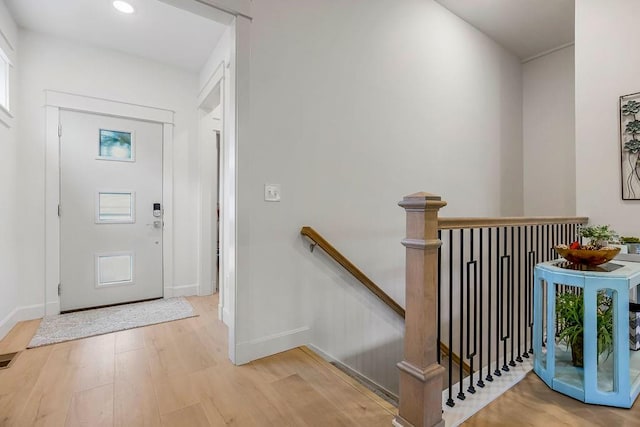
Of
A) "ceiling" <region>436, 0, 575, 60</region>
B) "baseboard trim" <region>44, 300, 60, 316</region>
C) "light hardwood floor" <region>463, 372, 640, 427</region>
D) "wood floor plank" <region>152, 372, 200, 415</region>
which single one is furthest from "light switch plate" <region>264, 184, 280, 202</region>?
"ceiling" <region>436, 0, 575, 60</region>

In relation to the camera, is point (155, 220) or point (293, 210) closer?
point (293, 210)

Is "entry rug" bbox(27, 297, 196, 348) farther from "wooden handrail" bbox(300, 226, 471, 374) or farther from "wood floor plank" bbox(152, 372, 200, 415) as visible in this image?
"wooden handrail" bbox(300, 226, 471, 374)

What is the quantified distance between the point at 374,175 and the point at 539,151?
3.10 m

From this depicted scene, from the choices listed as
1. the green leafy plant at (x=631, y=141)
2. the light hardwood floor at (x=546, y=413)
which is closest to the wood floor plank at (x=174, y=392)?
the light hardwood floor at (x=546, y=413)

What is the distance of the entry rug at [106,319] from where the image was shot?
8.42 feet

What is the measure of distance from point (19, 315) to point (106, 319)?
0.73m

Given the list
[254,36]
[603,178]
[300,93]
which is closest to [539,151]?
[603,178]

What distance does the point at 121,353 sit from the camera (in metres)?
2.28

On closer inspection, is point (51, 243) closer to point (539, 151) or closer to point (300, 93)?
point (300, 93)

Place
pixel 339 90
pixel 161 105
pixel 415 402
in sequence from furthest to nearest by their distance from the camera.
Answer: pixel 161 105
pixel 339 90
pixel 415 402

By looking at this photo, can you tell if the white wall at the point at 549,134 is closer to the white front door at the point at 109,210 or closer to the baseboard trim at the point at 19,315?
the white front door at the point at 109,210

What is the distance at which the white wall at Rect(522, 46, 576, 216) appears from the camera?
4176 millimetres

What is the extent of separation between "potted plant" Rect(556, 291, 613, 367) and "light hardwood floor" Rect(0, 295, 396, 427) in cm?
118

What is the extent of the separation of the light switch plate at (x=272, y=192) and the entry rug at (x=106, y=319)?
65.5 inches
